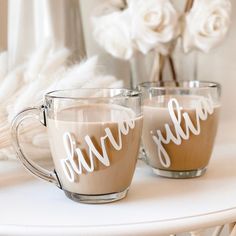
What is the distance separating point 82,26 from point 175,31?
0.18 m

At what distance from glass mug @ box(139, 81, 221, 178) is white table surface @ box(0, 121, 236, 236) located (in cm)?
2

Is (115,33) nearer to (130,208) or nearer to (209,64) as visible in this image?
(209,64)

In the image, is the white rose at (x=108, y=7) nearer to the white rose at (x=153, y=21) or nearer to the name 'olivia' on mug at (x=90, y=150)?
the white rose at (x=153, y=21)

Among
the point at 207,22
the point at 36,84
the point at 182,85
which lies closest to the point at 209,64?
the point at 207,22

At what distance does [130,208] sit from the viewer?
48 cm

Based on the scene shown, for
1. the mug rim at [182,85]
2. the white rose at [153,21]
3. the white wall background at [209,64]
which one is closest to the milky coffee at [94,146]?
the mug rim at [182,85]

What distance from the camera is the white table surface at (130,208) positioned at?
44 cm

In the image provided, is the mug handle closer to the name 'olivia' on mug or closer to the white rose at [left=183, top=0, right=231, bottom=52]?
the name 'olivia' on mug

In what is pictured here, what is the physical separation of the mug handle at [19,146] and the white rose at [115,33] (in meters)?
0.29

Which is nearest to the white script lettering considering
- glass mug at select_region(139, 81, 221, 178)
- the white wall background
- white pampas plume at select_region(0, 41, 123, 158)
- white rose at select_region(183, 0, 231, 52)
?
glass mug at select_region(139, 81, 221, 178)

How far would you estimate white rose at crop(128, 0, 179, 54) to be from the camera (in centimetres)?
74

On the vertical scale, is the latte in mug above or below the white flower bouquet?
below

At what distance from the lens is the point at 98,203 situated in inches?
19.5

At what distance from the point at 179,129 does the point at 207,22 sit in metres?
0.26
